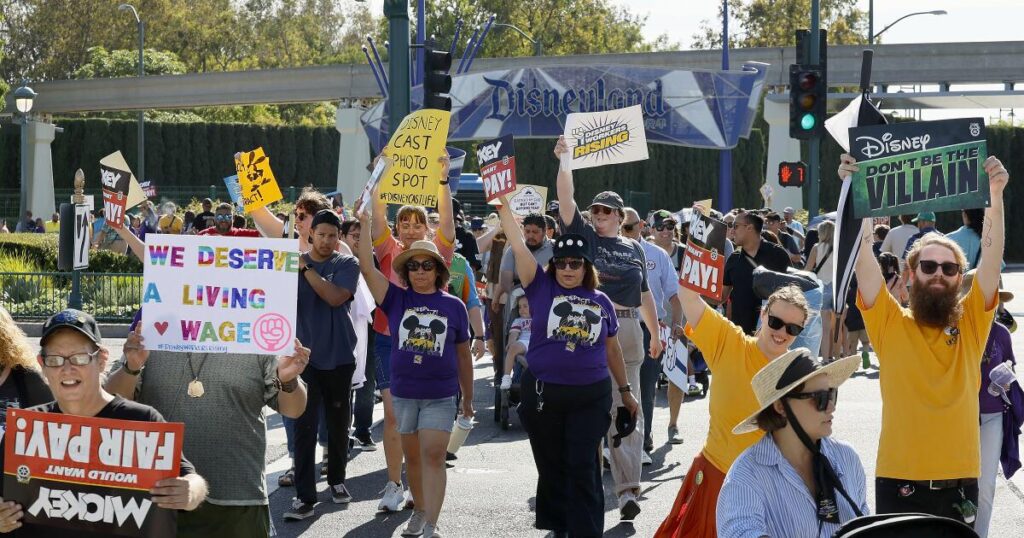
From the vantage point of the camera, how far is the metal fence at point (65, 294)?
20.2 m

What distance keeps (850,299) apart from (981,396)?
384 inches

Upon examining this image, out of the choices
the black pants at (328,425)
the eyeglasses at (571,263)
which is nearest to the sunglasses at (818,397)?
→ the eyeglasses at (571,263)

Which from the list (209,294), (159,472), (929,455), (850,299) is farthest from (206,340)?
(850,299)

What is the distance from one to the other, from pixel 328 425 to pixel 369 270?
1323 millimetres

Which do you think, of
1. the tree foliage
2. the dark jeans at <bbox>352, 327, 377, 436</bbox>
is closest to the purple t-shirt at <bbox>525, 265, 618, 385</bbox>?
the dark jeans at <bbox>352, 327, 377, 436</bbox>

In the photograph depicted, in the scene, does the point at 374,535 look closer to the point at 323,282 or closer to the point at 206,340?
the point at 323,282

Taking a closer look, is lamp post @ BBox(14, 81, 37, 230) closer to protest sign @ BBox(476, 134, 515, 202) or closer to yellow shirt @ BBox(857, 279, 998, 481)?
protest sign @ BBox(476, 134, 515, 202)

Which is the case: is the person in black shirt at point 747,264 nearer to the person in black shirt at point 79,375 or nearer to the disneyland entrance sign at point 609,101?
the person in black shirt at point 79,375

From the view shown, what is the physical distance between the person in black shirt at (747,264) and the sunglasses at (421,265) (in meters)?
3.20

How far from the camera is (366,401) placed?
35.2 ft

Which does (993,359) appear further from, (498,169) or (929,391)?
(498,169)

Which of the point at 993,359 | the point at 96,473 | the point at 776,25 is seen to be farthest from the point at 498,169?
the point at 776,25

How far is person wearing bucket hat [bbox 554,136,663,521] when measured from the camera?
27.2 ft

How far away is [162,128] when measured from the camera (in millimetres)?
50562
